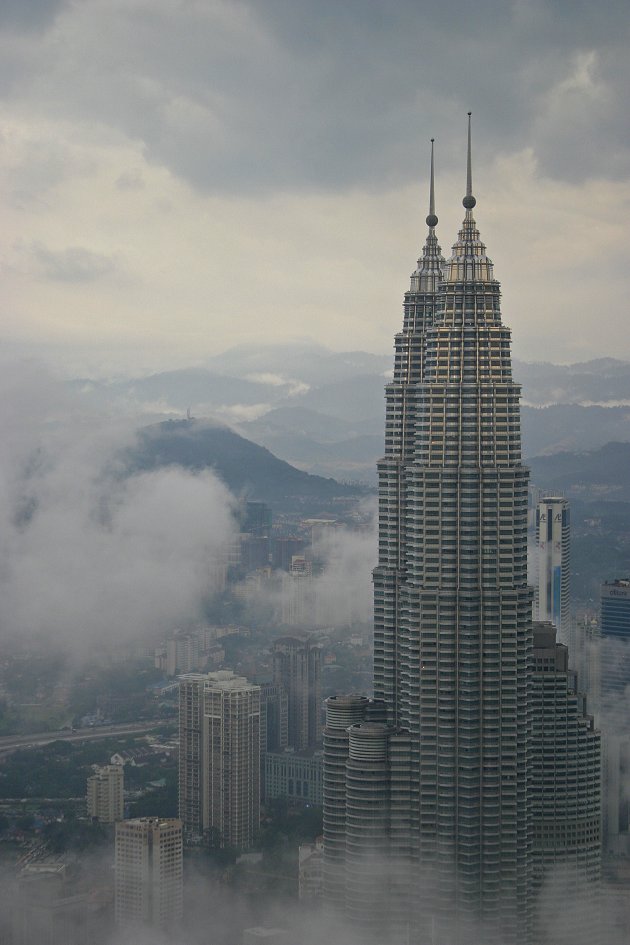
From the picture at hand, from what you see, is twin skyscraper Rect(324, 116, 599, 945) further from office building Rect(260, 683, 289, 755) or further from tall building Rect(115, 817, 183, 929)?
office building Rect(260, 683, 289, 755)

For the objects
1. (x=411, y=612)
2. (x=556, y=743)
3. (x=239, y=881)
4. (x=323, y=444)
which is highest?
(x=323, y=444)

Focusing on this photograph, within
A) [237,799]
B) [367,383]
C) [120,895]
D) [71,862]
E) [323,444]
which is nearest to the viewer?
[120,895]

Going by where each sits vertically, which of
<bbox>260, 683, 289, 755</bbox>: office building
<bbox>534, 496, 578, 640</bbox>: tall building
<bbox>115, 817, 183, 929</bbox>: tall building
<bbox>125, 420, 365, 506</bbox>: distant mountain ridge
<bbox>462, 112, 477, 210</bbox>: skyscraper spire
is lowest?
<bbox>115, 817, 183, 929</bbox>: tall building

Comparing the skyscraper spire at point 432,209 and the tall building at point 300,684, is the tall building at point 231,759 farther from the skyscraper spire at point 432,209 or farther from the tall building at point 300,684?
the skyscraper spire at point 432,209

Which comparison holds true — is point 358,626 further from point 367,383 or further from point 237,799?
point 367,383

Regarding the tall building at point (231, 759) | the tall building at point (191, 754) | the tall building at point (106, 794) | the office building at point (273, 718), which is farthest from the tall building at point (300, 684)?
the tall building at point (106, 794)

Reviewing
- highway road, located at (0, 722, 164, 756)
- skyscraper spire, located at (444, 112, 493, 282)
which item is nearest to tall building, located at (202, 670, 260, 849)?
highway road, located at (0, 722, 164, 756)

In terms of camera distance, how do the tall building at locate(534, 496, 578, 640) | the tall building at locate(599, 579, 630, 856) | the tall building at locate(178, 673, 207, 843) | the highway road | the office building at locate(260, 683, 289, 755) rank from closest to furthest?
1. the tall building at locate(599, 579, 630, 856)
2. the tall building at locate(178, 673, 207, 843)
3. the office building at locate(260, 683, 289, 755)
4. the tall building at locate(534, 496, 578, 640)
5. the highway road

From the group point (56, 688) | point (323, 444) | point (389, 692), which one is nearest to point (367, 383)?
point (56, 688)
